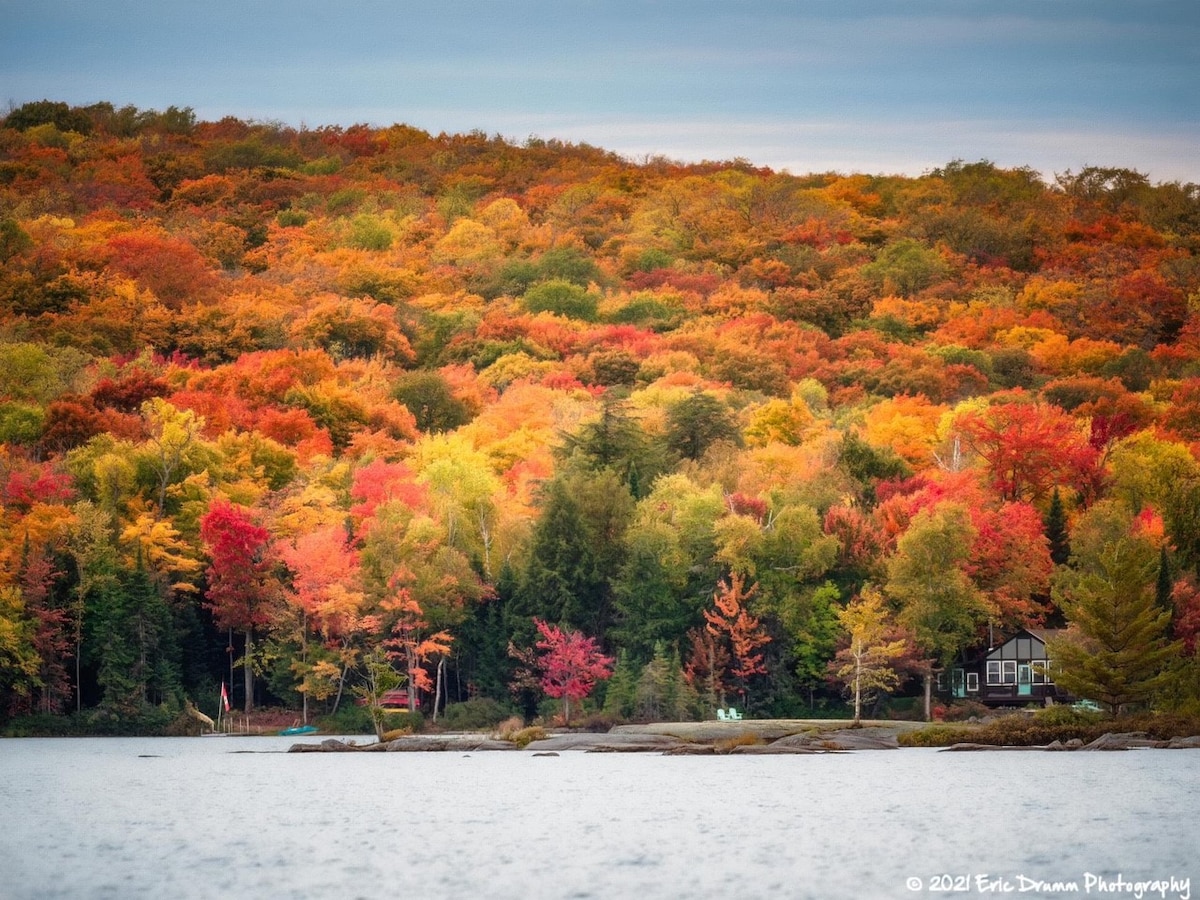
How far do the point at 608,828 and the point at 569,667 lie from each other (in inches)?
1252

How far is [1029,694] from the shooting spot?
66688mm

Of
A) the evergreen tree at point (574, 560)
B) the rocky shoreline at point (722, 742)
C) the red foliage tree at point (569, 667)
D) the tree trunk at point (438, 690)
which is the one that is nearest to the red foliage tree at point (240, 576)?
the tree trunk at point (438, 690)

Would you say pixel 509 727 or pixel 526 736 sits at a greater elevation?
pixel 509 727

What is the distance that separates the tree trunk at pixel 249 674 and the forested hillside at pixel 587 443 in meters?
0.26

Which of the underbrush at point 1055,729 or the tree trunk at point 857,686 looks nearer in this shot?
the underbrush at point 1055,729

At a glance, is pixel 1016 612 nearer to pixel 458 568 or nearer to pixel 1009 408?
pixel 1009 408

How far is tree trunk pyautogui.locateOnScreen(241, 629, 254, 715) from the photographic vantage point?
223 ft

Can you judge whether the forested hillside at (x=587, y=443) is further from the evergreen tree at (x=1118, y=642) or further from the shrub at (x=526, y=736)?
the shrub at (x=526, y=736)

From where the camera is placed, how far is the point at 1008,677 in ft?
221

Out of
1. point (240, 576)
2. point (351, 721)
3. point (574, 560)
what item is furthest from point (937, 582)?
point (240, 576)

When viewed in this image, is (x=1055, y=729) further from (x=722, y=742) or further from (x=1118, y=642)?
(x=722, y=742)

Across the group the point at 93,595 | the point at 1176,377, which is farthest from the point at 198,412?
the point at 1176,377

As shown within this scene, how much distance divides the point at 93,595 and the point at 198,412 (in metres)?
23.8

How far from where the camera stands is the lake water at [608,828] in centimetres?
2592
